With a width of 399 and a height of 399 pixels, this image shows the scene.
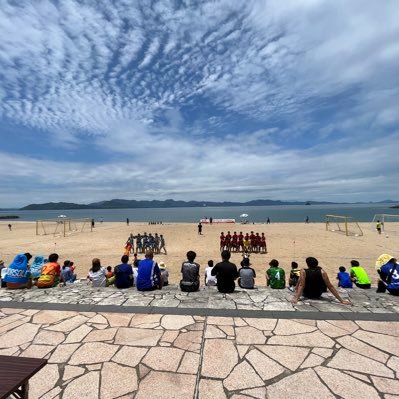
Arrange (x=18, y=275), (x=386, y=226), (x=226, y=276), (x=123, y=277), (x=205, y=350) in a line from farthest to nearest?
(x=386, y=226) < (x=123, y=277) < (x=18, y=275) < (x=226, y=276) < (x=205, y=350)

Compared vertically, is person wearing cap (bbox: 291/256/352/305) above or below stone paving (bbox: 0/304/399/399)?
above

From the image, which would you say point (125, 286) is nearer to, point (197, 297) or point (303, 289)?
point (197, 297)

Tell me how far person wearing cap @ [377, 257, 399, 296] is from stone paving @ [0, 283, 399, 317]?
25 cm

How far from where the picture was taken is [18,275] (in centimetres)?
678

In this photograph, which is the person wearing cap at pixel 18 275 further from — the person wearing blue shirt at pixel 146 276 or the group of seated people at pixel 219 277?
the person wearing blue shirt at pixel 146 276

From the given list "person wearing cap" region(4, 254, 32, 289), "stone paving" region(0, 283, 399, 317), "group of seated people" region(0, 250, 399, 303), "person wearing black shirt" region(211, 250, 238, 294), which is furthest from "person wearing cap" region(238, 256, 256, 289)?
"person wearing cap" region(4, 254, 32, 289)

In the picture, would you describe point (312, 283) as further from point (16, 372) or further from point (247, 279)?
point (16, 372)

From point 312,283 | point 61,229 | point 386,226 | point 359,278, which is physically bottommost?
point 386,226

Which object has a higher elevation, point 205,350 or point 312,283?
point 312,283

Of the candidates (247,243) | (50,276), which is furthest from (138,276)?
(247,243)

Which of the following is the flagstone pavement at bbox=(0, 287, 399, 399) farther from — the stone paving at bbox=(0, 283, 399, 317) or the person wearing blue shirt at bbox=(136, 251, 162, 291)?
the person wearing blue shirt at bbox=(136, 251, 162, 291)

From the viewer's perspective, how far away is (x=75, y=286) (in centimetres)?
723

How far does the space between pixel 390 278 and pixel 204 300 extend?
4796 mm

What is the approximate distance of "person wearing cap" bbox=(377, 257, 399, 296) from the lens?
630cm
